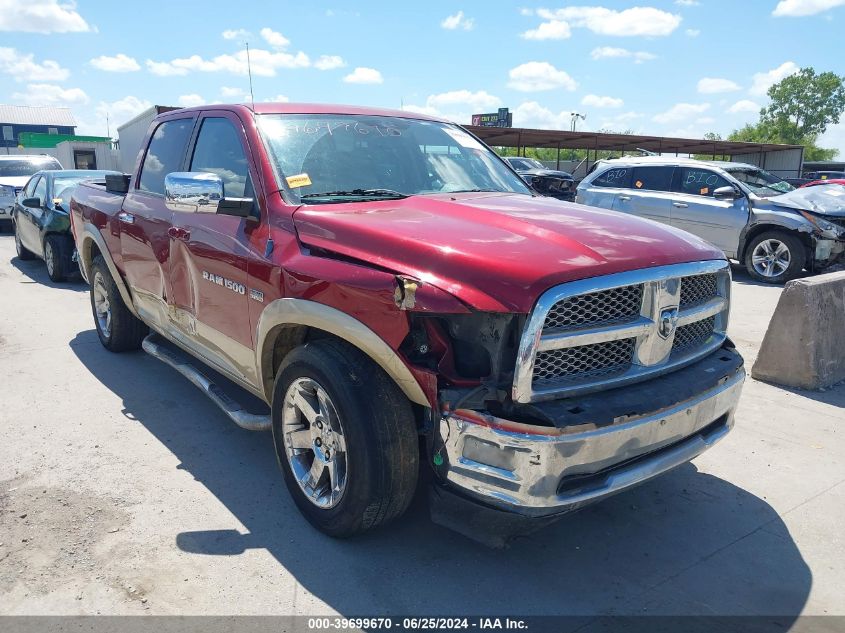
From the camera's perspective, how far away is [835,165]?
154 feet

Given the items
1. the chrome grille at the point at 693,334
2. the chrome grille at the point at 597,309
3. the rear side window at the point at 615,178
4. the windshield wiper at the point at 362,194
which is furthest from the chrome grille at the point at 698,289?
the rear side window at the point at 615,178

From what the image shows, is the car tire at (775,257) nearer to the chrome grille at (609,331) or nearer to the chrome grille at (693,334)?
the chrome grille at (693,334)

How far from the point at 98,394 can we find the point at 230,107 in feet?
8.13

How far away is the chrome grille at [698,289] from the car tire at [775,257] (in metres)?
7.43

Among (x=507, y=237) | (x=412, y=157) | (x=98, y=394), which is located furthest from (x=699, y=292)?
(x=98, y=394)

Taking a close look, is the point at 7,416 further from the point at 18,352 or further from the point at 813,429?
the point at 813,429

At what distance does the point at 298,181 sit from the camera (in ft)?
11.2

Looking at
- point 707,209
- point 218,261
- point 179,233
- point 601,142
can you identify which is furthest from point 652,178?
point 601,142

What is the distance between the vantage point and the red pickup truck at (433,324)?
8.01ft

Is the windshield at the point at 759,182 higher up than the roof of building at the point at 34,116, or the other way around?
the roof of building at the point at 34,116

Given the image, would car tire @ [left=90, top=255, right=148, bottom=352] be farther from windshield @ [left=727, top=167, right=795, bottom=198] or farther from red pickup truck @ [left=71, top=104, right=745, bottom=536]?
windshield @ [left=727, top=167, right=795, bottom=198]

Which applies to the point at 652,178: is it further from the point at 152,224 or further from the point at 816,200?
the point at 152,224

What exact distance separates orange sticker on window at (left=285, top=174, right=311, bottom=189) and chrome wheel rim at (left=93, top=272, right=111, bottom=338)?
3.06 m

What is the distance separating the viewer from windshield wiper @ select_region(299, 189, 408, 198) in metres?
3.38
